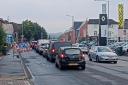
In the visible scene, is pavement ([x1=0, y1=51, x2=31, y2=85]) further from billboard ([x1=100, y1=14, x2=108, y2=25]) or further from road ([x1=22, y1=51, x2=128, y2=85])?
billboard ([x1=100, y1=14, x2=108, y2=25])

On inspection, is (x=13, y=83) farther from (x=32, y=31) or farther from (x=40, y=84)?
(x=32, y=31)

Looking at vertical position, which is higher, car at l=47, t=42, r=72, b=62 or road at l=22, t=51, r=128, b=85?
car at l=47, t=42, r=72, b=62

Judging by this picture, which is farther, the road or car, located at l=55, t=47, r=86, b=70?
car, located at l=55, t=47, r=86, b=70

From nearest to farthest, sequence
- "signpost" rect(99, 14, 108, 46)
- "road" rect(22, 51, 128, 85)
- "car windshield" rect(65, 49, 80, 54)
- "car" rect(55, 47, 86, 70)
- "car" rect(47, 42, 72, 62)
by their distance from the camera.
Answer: "road" rect(22, 51, 128, 85) → "car" rect(55, 47, 86, 70) → "car windshield" rect(65, 49, 80, 54) → "car" rect(47, 42, 72, 62) → "signpost" rect(99, 14, 108, 46)

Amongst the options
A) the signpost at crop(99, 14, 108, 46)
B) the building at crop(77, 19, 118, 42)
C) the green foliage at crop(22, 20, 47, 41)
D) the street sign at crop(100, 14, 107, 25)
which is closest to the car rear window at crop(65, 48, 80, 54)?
the signpost at crop(99, 14, 108, 46)

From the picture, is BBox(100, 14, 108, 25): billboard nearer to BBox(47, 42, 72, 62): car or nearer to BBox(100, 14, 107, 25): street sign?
BBox(100, 14, 107, 25): street sign

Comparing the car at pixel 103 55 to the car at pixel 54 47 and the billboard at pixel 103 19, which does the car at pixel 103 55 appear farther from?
the billboard at pixel 103 19

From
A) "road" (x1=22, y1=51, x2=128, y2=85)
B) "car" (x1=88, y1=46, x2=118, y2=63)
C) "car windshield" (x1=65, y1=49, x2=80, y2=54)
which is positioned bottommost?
"road" (x1=22, y1=51, x2=128, y2=85)

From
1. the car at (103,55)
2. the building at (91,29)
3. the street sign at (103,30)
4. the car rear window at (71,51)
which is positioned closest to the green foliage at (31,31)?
the building at (91,29)

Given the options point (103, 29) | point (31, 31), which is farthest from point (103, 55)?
point (31, 31)

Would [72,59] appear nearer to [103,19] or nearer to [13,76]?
[13,76]

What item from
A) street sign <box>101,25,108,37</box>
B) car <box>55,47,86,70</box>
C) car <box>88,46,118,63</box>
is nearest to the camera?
car <box>55,47,86,70</box>

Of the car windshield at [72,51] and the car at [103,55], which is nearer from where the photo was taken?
the car windshield at [72,51]

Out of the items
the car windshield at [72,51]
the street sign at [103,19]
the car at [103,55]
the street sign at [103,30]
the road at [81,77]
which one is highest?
the street sign at [103,19]
